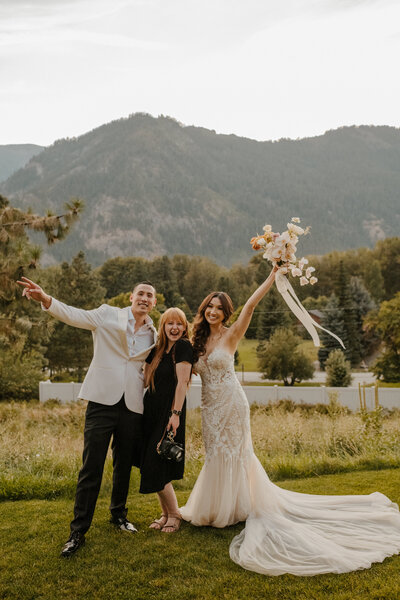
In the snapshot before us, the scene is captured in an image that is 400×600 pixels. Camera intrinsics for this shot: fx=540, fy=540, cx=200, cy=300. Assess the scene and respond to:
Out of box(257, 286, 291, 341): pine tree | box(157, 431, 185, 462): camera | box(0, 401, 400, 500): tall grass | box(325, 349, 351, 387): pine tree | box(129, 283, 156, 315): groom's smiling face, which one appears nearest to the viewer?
box(157, 431, 185, 462): camera

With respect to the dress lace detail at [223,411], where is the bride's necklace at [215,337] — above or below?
above

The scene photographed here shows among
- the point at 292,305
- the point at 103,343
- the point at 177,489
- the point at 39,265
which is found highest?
the point at 39,265

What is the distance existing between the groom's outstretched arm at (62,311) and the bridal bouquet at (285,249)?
1630 millimetres

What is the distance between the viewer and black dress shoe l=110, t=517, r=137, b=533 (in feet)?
16.3

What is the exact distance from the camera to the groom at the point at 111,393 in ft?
15.1

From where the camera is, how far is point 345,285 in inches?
1976

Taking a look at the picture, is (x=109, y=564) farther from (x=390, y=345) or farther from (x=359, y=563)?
(x=390, y=345)

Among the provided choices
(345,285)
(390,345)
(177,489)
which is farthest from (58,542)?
(345,285)

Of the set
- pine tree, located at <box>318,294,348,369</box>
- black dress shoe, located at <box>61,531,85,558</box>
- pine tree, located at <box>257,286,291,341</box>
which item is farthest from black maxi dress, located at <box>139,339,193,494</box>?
pine tree, located at <box>318,294,348,369</box>

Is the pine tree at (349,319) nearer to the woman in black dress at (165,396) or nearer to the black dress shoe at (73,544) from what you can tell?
the woman in black dress at (165,396)

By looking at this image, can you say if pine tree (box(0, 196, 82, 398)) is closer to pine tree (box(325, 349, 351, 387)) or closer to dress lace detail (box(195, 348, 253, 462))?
dress lace detail (box(195, 348, 253, 462))

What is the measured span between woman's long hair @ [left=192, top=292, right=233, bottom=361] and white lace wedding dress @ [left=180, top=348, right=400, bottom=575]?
0.16 meters

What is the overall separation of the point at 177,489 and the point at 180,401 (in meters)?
2.47

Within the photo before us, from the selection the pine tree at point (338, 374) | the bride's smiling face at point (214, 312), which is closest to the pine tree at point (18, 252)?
the bride's smiling face at point (214, 312)
